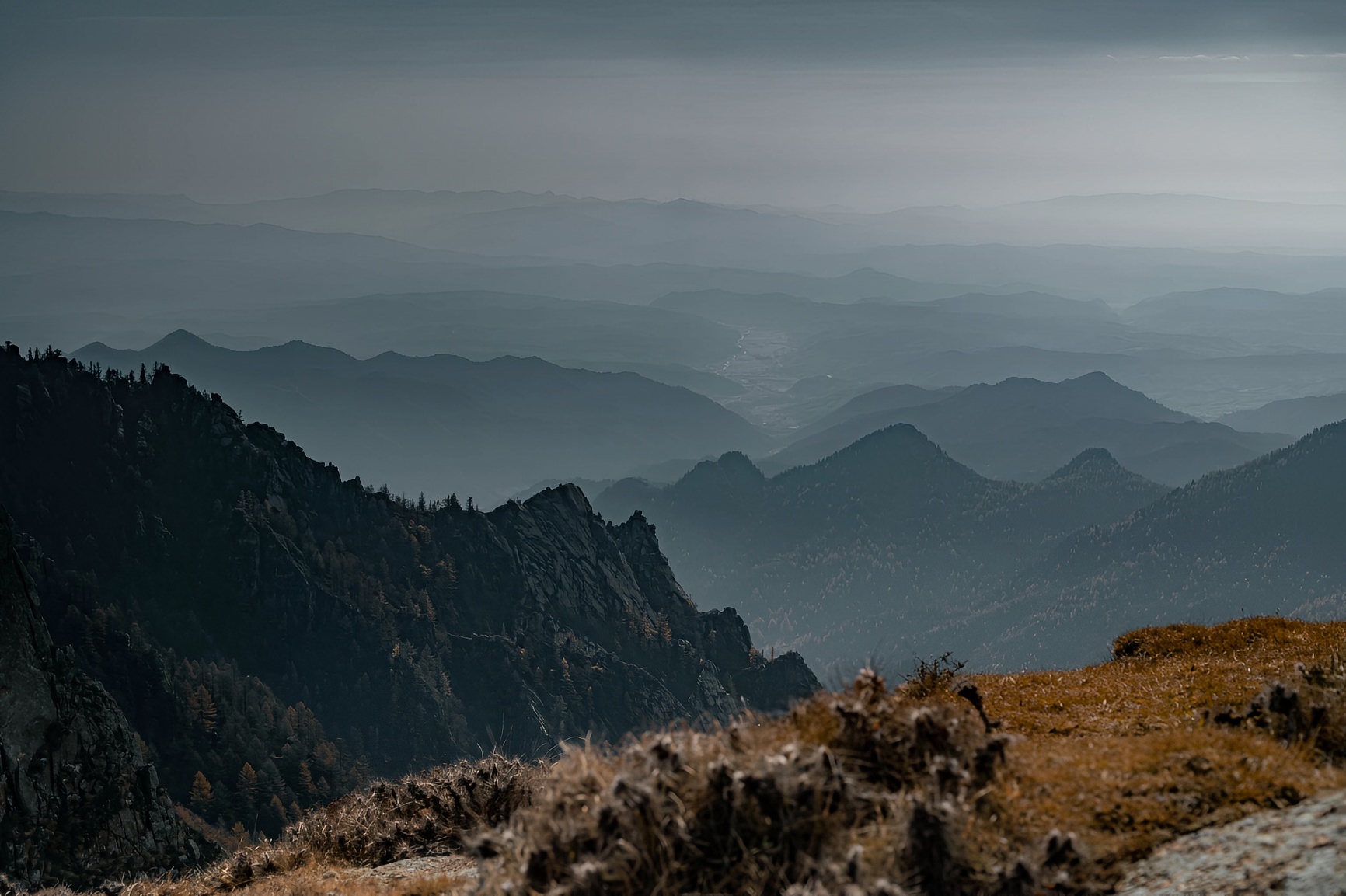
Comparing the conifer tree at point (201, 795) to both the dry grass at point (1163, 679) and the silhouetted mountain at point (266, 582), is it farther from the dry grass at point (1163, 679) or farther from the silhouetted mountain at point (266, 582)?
the dry grass at point (1163, 679)

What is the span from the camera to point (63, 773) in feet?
273

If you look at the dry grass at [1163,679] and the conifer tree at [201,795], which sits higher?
the dry grass at [1163,679]

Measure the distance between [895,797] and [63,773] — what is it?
9594 cm

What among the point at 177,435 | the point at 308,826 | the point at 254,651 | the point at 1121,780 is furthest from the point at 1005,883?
the point at 177,435

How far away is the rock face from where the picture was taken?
242 feet

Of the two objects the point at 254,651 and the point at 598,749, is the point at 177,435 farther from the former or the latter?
the point at 598,749

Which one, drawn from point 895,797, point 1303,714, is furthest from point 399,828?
point 1303,714

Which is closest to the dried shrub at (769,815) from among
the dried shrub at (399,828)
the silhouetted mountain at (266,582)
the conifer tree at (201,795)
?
the dried shrub at (399,828)

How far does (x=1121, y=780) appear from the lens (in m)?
8.84

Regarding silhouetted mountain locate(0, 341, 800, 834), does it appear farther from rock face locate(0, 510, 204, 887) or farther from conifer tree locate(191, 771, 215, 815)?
rock face locate(0, 510, 204, 887)

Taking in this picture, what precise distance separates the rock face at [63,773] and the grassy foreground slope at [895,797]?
74047 millimetres

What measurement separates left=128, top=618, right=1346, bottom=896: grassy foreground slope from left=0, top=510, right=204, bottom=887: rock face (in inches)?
2915

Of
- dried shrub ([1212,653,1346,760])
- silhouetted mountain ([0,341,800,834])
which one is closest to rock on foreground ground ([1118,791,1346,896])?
dried shrub ([1212,653,1346,760])

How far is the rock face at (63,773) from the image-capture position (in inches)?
2906
